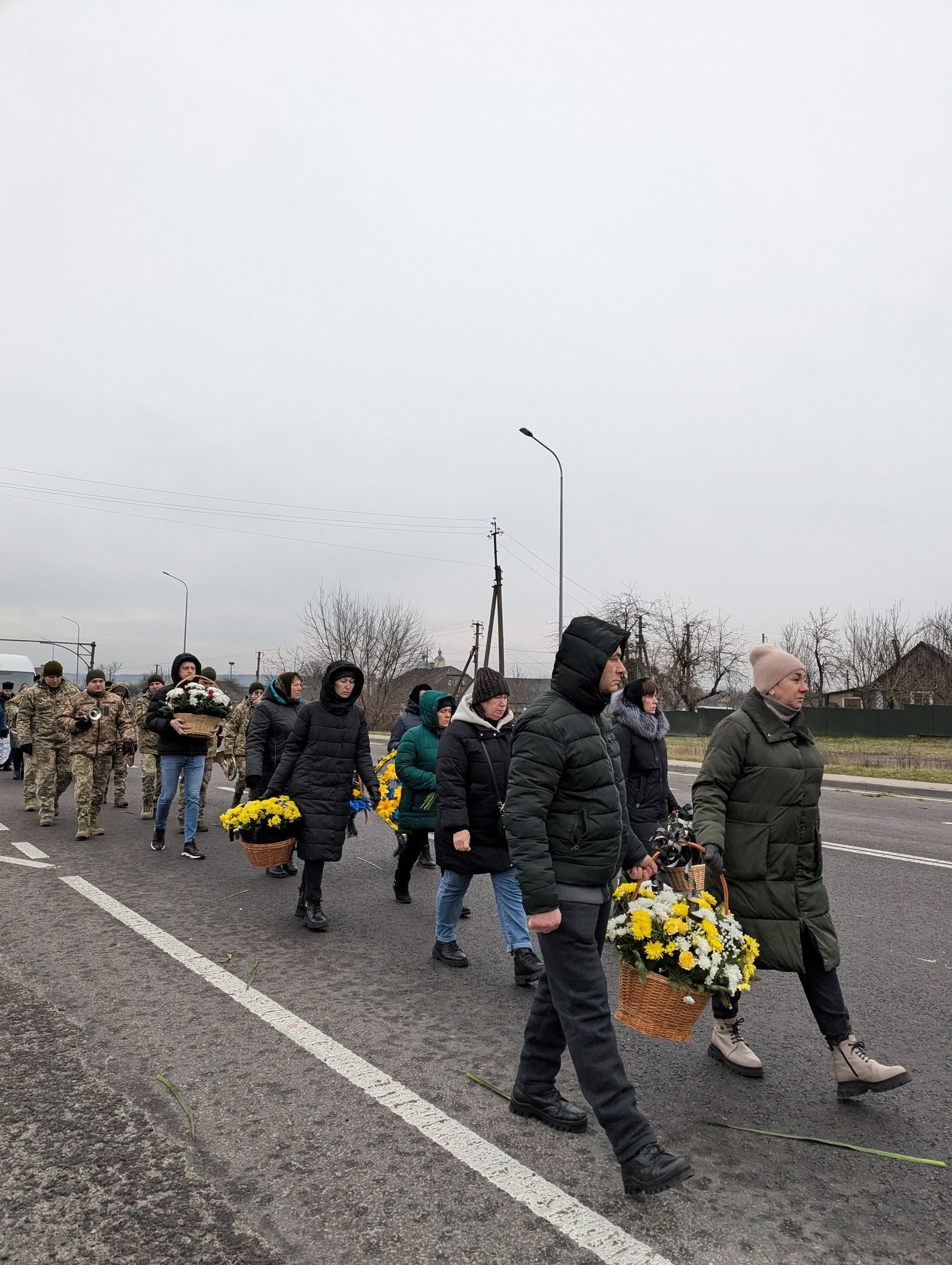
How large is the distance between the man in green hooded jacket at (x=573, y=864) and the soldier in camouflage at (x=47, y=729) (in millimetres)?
9164

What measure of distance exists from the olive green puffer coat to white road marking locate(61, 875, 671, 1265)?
1262 millimetres

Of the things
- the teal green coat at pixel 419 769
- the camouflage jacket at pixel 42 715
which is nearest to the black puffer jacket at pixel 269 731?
the teal green coat at pixel 419 769

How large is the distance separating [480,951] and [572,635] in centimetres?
311

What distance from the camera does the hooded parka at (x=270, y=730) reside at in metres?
8.00

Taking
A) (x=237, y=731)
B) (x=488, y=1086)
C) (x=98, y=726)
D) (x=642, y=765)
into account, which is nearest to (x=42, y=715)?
(x=98, y=726)

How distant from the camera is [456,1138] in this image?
10.6 feet

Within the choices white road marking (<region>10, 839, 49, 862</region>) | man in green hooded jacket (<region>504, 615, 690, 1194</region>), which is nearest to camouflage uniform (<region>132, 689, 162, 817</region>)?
white road marking (<region>10, 839, 49, 862</region>)

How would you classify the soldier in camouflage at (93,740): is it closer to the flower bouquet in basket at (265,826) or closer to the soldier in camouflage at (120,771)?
the soldier in camouflage at (120,771)

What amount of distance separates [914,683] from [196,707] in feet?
177

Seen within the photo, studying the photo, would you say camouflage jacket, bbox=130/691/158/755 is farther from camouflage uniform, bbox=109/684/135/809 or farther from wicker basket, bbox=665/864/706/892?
wicker basket, bbox=665/864/706/892

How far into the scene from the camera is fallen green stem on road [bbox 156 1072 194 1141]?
3309 mm

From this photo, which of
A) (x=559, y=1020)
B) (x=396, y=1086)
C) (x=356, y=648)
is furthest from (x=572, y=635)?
(x=356, y=648)

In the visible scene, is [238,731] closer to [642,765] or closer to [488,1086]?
[642,765]

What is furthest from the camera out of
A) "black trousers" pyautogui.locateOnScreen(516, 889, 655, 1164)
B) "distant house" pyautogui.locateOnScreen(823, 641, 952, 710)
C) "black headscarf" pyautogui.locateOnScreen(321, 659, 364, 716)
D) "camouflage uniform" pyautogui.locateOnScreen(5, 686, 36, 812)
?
"distant house" pyautogui.locateOnScreen(823, 641, 952, 710)
